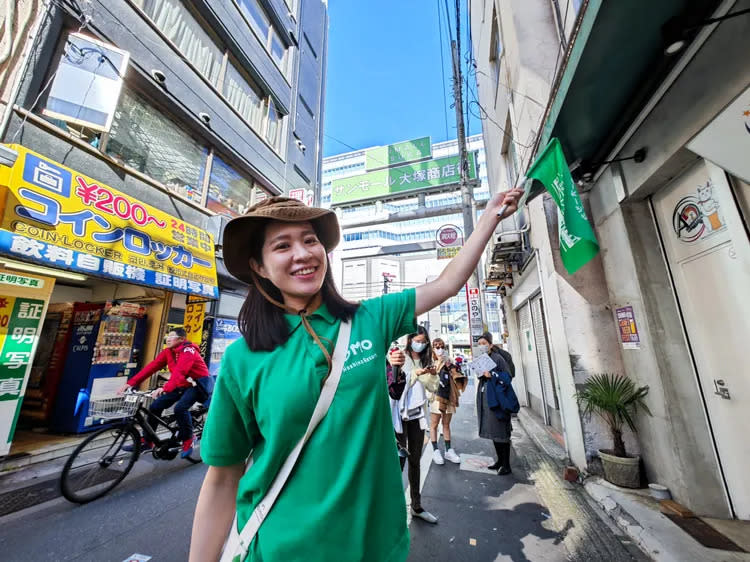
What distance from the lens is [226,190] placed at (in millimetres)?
9305

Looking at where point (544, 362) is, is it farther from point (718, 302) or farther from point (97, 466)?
point (97, 466)

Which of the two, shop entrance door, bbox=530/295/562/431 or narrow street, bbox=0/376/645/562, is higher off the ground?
shop entrance door, bbox=530/295/562/431

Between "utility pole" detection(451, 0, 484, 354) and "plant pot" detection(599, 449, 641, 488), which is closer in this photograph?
"plant pot" detection(599, 449, 641, 488)

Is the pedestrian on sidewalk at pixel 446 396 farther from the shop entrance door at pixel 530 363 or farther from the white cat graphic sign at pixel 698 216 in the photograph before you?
the white cat graphic sign at pixel 698 216

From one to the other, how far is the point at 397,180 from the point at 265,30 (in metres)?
16.0

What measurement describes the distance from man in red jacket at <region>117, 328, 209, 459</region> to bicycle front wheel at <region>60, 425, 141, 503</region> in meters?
0.30

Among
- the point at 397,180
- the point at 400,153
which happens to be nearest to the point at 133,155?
the point at 397,180

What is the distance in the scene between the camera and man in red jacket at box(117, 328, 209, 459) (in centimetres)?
477

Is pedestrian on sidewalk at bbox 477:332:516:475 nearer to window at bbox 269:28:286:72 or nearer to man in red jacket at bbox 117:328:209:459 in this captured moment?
man in red jacket at bbox 117:328:209:459

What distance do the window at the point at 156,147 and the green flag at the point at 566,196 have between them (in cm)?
758

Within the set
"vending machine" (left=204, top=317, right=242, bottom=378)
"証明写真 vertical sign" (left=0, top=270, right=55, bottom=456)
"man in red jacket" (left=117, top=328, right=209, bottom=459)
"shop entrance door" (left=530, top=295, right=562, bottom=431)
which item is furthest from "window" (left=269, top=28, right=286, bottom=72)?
"shop entrance door" (left=530, top=295, right=562, bottom=431)

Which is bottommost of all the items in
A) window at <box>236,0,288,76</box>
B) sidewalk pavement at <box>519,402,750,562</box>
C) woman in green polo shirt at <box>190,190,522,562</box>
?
sidewalk pavement at <box>519,402,750,562</box>

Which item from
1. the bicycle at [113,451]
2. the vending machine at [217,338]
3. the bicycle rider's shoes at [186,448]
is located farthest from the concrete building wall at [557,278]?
the vending machine at [217,338]

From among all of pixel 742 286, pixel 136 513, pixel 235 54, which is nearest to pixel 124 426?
pixel 136 513
